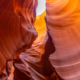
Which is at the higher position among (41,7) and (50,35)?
(50,35)

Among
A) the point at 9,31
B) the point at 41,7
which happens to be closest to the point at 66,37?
the point at 9,31

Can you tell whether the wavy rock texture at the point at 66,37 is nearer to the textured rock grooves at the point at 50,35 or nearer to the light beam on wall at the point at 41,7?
the textured rock grooves at the point at 50,35

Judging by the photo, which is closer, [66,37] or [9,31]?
[9,31]

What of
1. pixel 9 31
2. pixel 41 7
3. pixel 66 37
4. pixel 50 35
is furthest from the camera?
pixel 41 7

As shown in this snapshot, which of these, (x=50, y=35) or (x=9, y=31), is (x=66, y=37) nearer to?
(x=50, y=35)

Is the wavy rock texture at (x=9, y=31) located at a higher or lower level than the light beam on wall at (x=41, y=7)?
higher

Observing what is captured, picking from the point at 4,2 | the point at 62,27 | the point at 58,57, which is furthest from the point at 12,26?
the point at 62,27

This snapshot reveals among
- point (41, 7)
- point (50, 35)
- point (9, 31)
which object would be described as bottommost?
point (41, 7)

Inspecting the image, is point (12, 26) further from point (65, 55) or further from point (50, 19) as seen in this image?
point (50, 19)

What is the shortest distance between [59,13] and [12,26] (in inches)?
52.8

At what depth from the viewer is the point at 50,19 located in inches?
99.4

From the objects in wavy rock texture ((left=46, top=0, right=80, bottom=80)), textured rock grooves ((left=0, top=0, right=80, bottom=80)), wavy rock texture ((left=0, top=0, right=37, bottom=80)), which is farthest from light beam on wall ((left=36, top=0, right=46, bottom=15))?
wavy rock texture ((left=0, top=0, right=37, bottom=80))

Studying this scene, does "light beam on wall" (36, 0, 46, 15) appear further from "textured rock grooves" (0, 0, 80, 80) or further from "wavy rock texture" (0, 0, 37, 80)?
"wavy rock texture" (0, 0, 37, 80)

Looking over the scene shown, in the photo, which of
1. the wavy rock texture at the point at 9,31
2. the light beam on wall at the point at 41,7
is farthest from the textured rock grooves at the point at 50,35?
the light beam on wall at the point at 41,7
